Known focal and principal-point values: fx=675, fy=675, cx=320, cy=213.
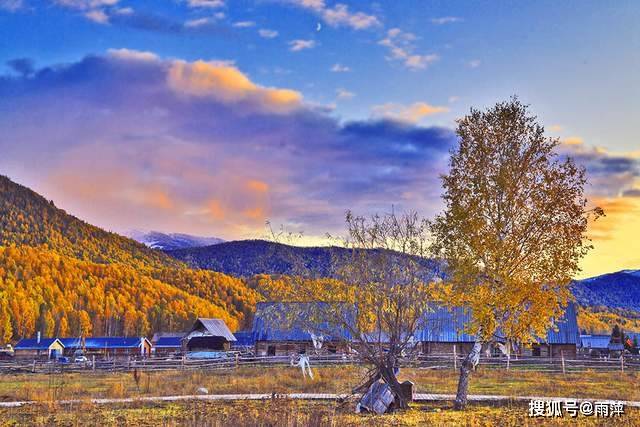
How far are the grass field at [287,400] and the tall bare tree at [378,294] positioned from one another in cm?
202

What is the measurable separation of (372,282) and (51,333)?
11941 cm

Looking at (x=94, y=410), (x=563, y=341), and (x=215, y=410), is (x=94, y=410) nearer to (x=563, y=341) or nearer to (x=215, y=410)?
(x=215, y=410)

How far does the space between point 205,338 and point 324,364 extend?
2642cm

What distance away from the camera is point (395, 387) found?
77.0 ft

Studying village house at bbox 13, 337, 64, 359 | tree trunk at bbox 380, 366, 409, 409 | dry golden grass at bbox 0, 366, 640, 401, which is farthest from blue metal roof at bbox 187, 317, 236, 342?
tree trunk at bbox 380, 366, 409, 409

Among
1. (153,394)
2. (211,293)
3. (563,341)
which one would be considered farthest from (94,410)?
(211,293)

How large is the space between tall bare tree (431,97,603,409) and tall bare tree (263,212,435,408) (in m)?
1.66

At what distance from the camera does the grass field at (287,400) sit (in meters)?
19.8

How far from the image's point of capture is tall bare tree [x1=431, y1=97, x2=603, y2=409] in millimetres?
24484

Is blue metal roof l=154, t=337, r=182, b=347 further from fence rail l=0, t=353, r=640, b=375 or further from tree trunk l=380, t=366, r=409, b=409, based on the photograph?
tree trunk l=380, t=366, r=409, b=409

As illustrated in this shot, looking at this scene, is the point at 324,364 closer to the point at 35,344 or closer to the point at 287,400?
the point at 287,400

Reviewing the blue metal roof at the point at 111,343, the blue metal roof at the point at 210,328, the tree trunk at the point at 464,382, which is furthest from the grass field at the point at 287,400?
the blue metal roof at the point at 111,343

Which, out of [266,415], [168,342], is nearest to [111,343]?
[168,342]

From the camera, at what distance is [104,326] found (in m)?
148
